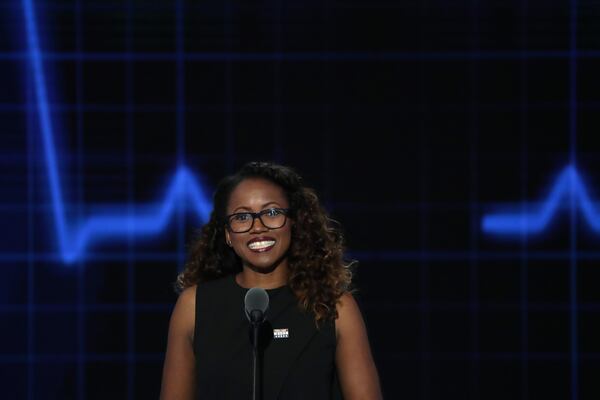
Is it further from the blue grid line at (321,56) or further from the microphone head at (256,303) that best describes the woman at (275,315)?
the blue grid line at (321,56)

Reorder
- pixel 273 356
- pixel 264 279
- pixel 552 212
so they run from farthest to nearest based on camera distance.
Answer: pixel 552 212, pixel 264 279, pixel 273 356

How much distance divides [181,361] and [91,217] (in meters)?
2.42

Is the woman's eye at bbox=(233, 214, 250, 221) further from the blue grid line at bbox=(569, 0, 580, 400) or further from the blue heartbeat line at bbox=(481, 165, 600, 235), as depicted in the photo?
the blue grid line at bbox=(569, 0, 580, 400)

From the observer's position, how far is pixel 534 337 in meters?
4.76

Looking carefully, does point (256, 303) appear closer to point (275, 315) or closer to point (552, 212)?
point (275, 315)

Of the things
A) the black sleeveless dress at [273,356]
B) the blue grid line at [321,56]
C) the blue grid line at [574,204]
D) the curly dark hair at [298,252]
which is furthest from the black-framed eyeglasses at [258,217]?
the blue grid line at [574,204]

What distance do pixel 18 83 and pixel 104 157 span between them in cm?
63

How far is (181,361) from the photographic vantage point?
2537 millimetres

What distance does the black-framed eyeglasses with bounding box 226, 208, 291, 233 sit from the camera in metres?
2.51

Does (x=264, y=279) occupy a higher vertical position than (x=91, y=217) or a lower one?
lower

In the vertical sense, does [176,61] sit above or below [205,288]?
above

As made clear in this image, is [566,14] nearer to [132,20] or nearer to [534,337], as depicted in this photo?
[534,337]

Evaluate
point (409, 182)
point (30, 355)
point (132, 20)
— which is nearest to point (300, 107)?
point (409, 182)

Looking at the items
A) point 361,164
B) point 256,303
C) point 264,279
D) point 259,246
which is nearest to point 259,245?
point 259,246
